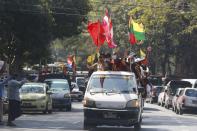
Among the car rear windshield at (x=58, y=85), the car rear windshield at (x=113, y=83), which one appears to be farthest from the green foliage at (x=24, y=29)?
the car rear windshield at (x=113, y=83)

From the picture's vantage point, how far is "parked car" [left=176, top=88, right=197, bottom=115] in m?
38.6

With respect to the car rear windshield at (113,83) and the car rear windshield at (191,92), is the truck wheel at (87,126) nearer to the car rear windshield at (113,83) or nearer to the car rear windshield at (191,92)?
the car rear windshield at (113,83)

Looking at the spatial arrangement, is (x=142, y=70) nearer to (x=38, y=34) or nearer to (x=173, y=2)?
(x=38, y=34)

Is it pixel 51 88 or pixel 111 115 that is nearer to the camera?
pixel 111 115

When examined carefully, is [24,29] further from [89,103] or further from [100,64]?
[89,103]

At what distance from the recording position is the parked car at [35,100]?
31531mm

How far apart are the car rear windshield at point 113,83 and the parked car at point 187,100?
16512 millimetres

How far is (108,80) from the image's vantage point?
22375mm

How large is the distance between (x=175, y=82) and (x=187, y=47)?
1907 centimetres

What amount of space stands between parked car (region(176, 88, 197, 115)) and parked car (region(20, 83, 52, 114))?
9166 millimetres

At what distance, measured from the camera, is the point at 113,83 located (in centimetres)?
2234

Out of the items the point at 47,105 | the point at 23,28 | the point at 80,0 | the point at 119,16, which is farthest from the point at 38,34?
the point at 119,16

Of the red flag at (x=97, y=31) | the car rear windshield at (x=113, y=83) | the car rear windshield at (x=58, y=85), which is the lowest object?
the car rear windshield at (x=113, y=83)

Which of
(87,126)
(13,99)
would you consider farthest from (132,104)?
(13,99)
